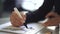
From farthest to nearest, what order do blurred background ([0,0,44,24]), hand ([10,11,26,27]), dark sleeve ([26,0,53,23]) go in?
blurred background ([0,0,44,24]), dark sleeve ([26,0,53,23]), hand ([10,11,26,27])

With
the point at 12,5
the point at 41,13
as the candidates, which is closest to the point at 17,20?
the point at 41,13

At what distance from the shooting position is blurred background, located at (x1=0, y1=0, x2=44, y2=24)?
165cm

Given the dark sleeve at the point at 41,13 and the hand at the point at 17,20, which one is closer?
the hand at the point at 17,20

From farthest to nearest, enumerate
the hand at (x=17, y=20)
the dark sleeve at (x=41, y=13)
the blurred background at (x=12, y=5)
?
the blurred background at (x=12, y=5), the dark sleeve at (x=41, y=13), the hand at (x=17, y=20)

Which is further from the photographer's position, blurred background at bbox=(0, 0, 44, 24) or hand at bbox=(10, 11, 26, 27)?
blurred background at bbox=(0, 0, 44, 24)

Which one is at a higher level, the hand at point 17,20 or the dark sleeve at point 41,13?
the dark sleeve at point 41,13

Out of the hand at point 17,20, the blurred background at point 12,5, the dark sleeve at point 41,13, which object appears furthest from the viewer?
the blurred background at point 12,5

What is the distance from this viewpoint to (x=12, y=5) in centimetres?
187

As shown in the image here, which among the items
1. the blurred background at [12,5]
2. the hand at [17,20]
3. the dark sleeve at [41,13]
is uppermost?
the blurred background at [12,5]

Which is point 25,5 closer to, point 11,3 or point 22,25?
point 11,3

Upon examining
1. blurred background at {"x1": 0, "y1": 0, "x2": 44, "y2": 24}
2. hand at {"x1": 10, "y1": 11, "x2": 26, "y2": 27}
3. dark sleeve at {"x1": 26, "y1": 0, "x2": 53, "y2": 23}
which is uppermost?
blurred background at {"x1": 0, "y1": 0, "x2": 44, "y2": 24}

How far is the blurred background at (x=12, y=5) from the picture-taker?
165 cm

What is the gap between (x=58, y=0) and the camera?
145 cm

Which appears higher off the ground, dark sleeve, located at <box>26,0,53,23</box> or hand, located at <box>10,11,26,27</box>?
dark sleeve, located at <box>26,0,53,23</box>
